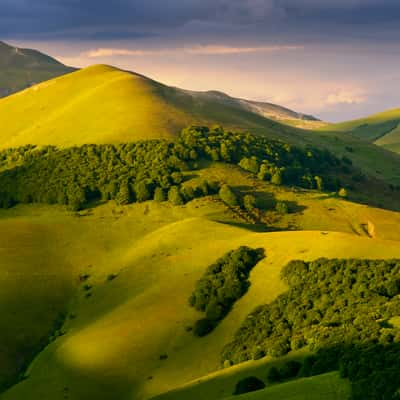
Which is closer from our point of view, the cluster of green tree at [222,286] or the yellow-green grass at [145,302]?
the yellow-green grass at [145,302]

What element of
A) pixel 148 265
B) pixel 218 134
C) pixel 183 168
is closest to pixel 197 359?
pixel 148 265

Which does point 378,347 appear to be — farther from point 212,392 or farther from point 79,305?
point 79,305

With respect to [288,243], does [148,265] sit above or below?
below

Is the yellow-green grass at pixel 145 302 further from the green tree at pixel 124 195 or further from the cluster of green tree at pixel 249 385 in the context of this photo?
the green tree at pixel 124 195

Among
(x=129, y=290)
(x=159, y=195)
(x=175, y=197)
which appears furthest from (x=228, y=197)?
(x=129, y=290)

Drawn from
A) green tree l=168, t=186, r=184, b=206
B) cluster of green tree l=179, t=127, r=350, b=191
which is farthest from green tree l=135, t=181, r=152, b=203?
cluster of green tree l=179, t=127, r=350, b=191

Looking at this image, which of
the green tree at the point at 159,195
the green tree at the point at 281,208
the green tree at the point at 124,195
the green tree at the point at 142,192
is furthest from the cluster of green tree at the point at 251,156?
the green tree at the point at 124,195
